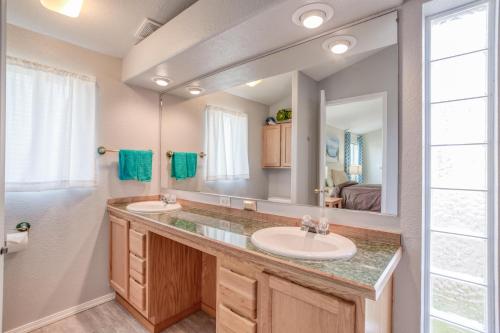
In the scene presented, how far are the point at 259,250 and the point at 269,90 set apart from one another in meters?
1.21

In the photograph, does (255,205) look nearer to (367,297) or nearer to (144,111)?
(367,297)

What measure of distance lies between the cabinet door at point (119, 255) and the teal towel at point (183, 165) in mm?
687

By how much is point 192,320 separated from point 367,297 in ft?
5.61

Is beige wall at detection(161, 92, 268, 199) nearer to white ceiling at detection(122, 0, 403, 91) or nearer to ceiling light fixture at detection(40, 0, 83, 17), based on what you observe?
white ceiling at detection(122, 0, 403, 91)

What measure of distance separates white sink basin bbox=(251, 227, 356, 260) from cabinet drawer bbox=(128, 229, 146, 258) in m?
0.97

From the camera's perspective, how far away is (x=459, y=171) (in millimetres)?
1152

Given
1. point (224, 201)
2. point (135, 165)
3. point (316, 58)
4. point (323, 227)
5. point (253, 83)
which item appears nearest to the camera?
Result: point (323, 227)

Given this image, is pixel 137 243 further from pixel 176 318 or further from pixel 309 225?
pixel 309 225

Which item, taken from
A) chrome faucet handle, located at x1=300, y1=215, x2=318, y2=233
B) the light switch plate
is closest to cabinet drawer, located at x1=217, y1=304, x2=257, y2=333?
chrome faucet handle, located at x1=300, y1=215, x2=318, y2=233

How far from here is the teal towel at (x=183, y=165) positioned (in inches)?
96.1

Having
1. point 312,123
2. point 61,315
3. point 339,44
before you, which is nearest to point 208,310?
point 61,315

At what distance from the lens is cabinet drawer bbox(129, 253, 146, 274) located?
71.2 inches

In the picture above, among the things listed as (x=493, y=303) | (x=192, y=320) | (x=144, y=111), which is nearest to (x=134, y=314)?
(x=192, y=320)

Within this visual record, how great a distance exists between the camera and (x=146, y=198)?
8.27 ft
